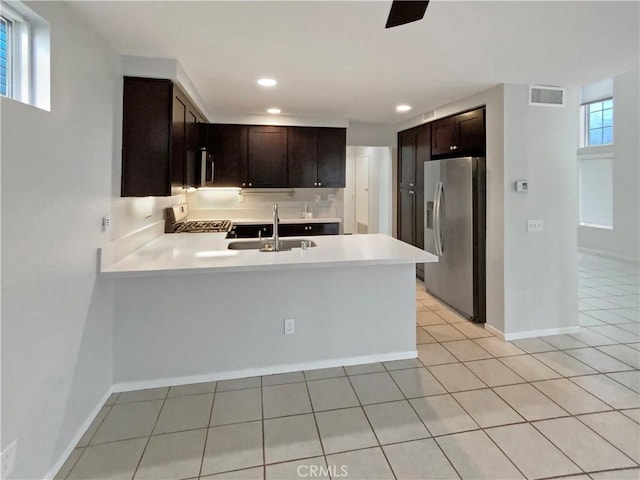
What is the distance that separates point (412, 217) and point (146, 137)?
3.67 metres

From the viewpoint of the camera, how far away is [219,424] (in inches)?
83.4

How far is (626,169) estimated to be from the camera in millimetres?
6668

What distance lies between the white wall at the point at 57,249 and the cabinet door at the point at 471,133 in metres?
3.19

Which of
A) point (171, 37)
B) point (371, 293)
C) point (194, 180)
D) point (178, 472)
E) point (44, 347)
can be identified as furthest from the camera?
point (194, 180)

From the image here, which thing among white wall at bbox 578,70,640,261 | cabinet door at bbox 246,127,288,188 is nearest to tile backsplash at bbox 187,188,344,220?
cabinet door at bbox 246,127,288,188

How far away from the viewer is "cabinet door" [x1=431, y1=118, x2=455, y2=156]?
4.13m

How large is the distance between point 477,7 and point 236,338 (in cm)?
249

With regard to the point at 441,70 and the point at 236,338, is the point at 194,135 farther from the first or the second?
the point at 441,70

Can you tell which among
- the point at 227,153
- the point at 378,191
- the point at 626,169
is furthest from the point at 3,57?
the point at 626,169

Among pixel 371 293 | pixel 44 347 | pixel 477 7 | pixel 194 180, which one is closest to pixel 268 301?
pixel 371 293

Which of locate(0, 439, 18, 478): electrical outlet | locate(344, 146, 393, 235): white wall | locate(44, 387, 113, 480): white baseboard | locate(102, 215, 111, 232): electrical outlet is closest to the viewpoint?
locate(0, 439, 18, 478): electrical outlet

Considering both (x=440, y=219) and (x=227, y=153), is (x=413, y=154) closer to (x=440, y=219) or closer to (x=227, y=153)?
(x=440, y=219)

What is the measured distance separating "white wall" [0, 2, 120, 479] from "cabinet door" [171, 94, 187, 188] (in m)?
0.42

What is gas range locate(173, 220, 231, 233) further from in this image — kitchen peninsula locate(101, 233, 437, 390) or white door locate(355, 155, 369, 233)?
white door locate(355, 155, 369, 233)
